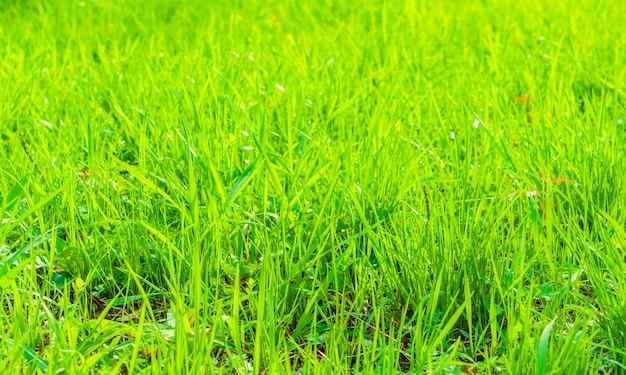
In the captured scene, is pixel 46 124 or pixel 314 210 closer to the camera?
pixel 314 210

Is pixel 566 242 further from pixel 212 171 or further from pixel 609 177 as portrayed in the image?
pixel 212 171

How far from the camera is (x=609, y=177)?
2.07 m

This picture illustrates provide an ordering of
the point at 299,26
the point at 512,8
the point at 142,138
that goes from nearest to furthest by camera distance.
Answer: the point at 142,138 → the point at 299,26 → the point at 512,8

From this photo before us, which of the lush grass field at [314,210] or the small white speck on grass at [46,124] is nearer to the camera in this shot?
the lush grass field at [314,210]

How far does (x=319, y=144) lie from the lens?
90.4 inches

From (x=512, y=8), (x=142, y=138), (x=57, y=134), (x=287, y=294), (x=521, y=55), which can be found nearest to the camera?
(x=287, y=294)

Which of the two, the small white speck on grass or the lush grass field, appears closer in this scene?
the lush grass field

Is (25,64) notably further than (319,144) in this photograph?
Yes

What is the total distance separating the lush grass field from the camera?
60.3 inches

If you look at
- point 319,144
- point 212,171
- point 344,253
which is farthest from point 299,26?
point 344,253

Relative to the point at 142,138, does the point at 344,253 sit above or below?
below

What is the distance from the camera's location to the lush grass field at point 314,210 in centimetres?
153

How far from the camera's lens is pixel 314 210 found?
1.96m

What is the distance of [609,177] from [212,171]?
3.51 ft
